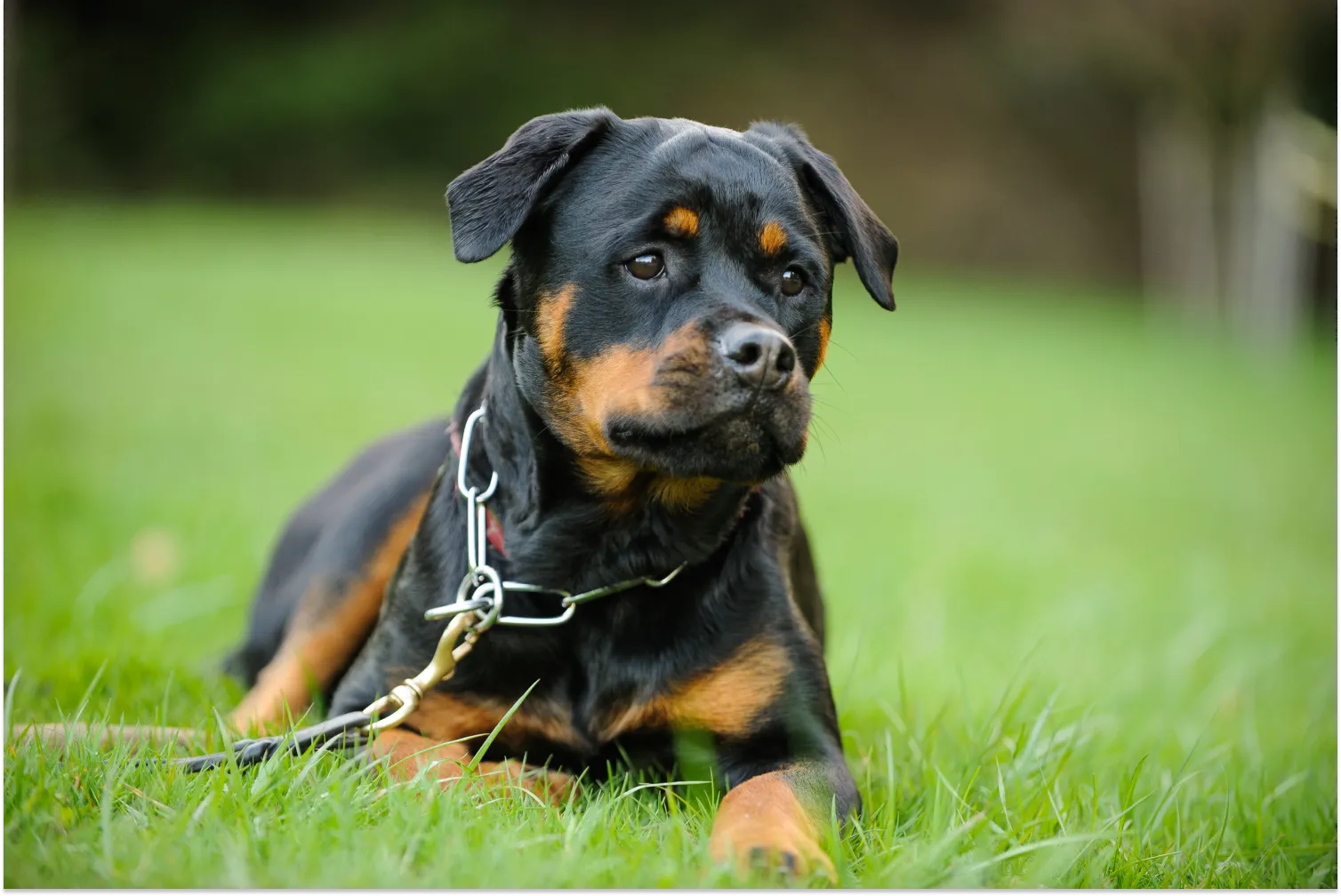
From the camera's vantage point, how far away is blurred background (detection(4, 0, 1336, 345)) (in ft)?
85.3

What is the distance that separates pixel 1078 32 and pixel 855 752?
82.2ft

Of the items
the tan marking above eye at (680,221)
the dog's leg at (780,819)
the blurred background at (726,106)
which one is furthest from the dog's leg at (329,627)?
the blurred background at (726,106)

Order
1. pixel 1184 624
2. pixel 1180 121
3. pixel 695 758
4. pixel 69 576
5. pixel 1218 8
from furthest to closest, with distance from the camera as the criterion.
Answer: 1. pixel 1180 121
2. pixel 1218 8
3. pixel 1184 624
4. pixel 69 576
5. pixel 695 758

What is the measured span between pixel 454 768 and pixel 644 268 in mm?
Answer: 1222

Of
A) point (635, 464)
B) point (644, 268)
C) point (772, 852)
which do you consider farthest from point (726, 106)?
point (772, 852)

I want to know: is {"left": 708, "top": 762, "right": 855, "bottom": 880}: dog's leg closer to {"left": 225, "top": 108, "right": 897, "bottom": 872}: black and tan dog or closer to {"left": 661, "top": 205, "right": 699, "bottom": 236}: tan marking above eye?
{"left": 225, "top": 108, "right": 897, "bottom": 872}: black and tan dog

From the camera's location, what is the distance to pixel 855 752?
3438 mm

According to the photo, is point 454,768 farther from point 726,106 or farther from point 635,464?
point 726,106

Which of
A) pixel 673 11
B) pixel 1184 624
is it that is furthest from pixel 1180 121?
pixel 1184 624

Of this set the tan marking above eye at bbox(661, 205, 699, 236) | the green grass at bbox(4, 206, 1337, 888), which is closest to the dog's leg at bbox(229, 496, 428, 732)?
the green grass at bbox(4, 206, 1337, 888)

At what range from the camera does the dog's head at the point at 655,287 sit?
2.60 m

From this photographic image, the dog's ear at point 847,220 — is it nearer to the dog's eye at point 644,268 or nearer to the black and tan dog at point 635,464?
the black and tan dog at point 635,464

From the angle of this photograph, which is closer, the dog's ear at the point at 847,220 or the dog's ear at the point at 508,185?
the dog's ear at the point at 508,185

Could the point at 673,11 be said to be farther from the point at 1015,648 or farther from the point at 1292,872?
the point at 1292,872
